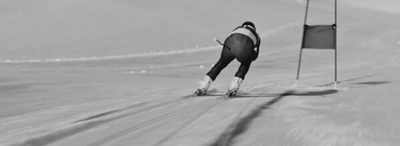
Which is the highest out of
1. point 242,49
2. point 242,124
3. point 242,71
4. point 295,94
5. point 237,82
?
point 242,49

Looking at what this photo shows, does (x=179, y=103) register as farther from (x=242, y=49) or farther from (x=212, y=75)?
(x=242, y=49)

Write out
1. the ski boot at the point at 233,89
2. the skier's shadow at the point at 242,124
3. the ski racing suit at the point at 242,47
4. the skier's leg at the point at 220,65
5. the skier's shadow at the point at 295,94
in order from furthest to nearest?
the skier's leg at the point at 220,65 → the ski racing suit at the point at 242,47 → the skier's shadow at the point at 295,94 → the ski boot at the point at 233,89 → the skier's shadow at the point at 242,124

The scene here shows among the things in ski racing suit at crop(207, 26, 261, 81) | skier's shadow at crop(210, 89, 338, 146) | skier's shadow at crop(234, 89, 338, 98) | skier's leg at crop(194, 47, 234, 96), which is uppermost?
ski racing suit at crop(207, 26, 261, 81)

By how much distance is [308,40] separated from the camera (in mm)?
9508

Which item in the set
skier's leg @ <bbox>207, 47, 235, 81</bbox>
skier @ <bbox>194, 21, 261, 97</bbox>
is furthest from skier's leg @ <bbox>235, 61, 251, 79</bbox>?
skier's leg @ <bbox>207, 47, 235, 81</bbox>

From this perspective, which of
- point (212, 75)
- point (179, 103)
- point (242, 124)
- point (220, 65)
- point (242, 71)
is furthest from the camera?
point (220, 65)

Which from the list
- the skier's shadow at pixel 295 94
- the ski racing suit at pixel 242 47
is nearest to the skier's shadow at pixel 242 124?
the skier's shadow at pixel 295 94

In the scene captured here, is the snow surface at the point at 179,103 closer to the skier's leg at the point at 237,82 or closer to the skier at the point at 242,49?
the skier's leg at the point at 237,82

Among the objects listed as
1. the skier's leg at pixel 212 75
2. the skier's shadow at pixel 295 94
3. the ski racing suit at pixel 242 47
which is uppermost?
the ski racing suit at pixel 242 47

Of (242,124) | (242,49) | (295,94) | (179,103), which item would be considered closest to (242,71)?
(242,49)

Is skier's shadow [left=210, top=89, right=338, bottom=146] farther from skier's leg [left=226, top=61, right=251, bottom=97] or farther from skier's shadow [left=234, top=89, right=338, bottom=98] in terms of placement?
skier's leg [left=226, top=61, right=251, bottom=97]

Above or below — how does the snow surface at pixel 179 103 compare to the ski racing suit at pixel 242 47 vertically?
below

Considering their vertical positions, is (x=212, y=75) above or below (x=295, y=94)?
above

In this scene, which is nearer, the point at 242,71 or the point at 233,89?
the point at 233,89
